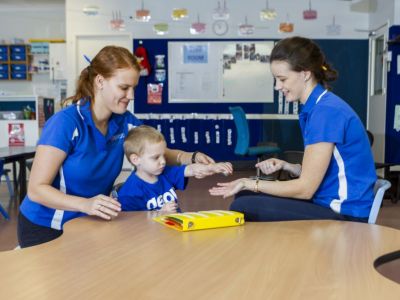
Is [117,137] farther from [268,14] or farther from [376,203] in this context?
[268,14]

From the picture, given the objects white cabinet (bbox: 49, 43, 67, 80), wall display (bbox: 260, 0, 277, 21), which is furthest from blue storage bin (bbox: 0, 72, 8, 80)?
wall display (bbox: 260, 0, 277, 21)

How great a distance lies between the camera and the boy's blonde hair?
2.04 metres

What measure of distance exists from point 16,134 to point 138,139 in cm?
383

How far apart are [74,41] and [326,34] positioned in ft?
12.8

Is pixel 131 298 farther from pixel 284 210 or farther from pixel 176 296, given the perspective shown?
pixel 284 210

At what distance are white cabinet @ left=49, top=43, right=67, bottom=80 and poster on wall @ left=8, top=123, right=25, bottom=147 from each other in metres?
3.27

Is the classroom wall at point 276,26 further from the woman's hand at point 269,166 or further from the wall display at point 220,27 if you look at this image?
the woman's hand at point 269,166

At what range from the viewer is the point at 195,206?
4.97 m

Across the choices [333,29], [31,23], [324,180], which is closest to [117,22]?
[31,23]

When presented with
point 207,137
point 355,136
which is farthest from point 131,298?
point 207,137

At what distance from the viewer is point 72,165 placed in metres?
1.79

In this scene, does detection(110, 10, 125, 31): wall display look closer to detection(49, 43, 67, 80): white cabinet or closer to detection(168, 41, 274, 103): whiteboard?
detection(168, 41, 274, 103): whiteboard

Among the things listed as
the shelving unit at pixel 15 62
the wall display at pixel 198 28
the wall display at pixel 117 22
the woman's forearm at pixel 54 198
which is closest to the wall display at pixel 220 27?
the wall display at pixel 198 28

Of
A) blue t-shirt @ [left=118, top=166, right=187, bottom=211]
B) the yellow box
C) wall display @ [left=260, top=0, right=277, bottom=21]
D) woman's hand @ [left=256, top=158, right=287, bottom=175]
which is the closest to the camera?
the yellow box
